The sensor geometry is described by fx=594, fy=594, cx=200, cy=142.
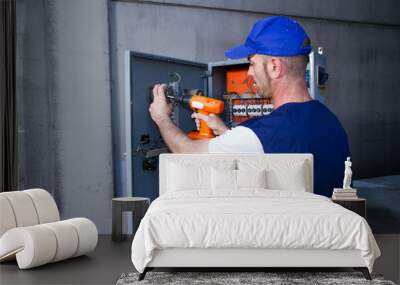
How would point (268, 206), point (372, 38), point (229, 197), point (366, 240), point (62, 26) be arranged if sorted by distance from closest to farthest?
1. point (366, 240)
2. point (268, 206)
3. point (229, 197)
4. point (62, 26)
5. point (372, 38)

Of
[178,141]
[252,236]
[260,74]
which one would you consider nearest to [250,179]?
[178,141]

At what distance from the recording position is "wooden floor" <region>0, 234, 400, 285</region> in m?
3.83

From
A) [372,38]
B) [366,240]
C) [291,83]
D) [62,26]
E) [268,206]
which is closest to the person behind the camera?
[366,240]

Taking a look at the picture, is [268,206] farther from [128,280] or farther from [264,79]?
[264,79]

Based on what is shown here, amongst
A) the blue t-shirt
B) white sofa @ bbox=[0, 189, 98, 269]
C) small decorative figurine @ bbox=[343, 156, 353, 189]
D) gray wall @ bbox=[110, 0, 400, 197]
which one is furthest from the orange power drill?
white sofa @ bbox=[0, 189, 98, 269]

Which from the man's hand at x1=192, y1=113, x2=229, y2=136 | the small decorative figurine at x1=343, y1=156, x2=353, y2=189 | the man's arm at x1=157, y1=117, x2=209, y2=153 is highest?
the man's hand at x1=192, y1=113, x2=229, y2=136

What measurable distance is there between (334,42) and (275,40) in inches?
33.7

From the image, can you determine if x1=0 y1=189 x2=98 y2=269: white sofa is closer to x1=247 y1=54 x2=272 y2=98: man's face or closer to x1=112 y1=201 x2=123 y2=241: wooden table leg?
x1=112 y1=201 x2=123 y2=241: wooden table leg

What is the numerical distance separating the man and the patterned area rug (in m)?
1.53

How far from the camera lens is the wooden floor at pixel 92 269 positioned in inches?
151

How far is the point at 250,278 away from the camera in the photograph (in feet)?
12.3

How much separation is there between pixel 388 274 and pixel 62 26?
3589mm

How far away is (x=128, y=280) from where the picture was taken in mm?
3770

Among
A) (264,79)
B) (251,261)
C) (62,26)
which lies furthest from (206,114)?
(251,261)
